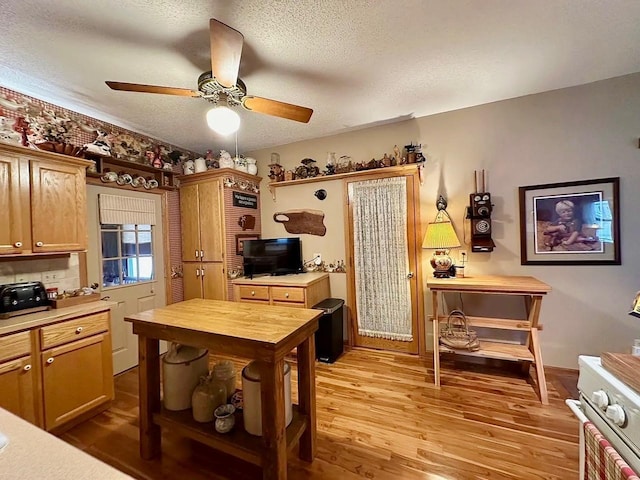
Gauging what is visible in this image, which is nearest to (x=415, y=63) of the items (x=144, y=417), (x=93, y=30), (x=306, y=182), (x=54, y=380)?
(x=306, y=182)

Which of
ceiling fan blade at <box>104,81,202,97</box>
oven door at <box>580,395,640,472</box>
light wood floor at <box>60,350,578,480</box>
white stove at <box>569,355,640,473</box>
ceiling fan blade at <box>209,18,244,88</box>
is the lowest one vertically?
light wood floor at <box>60,350,578,480</box>

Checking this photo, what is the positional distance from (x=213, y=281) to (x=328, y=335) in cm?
162

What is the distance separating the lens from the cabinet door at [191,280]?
3551 mm

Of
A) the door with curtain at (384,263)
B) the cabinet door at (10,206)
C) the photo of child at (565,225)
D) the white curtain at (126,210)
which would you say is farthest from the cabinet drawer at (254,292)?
the photo of child at (565,225)

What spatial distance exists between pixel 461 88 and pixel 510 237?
4.89 ft

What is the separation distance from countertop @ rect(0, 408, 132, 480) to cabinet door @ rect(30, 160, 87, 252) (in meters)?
1.90

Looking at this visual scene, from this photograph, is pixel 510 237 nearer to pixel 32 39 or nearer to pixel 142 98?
pixel 142 98

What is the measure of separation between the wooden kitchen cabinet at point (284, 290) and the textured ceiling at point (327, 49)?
1824 millimetres

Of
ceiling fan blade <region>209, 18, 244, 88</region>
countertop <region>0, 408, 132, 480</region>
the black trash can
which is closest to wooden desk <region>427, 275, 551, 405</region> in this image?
the black trash can

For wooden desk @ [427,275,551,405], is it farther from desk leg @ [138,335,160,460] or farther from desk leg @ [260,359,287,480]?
desk leg @ [138,335,160,460]

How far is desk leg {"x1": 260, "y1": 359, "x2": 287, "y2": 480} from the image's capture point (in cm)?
131

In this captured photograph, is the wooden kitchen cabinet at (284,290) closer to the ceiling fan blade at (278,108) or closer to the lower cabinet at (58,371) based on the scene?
the lower cabinet at (58,371)

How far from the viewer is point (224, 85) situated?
5.65 ft

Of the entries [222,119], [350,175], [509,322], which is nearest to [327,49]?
[222,119]
